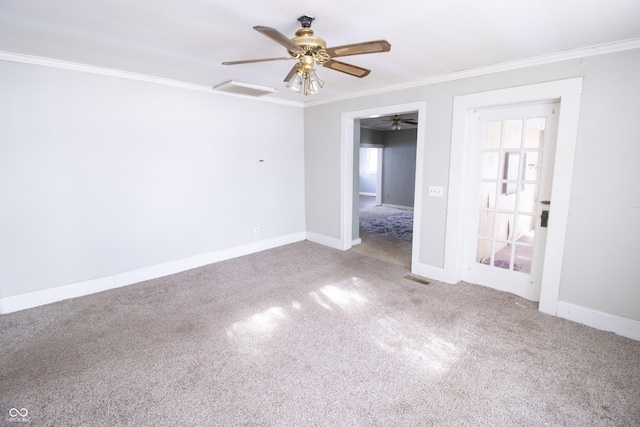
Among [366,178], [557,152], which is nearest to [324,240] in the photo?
[557,152]

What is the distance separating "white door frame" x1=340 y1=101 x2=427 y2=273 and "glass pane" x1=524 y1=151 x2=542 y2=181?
1045mm

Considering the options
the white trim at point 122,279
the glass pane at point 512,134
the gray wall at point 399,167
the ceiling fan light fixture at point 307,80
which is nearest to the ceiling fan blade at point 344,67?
the ceiling fan light fixture at point 307,80

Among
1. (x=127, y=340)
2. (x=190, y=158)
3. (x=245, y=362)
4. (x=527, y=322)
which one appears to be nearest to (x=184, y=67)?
(x=190, y=158)

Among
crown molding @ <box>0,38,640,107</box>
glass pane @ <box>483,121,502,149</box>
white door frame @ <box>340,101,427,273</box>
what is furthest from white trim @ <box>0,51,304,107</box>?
glass pane @ <box>483,121,502,149</box>

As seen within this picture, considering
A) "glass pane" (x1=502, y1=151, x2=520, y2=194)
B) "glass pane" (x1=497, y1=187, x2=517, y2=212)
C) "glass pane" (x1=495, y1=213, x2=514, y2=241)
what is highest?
"glass pane" (x1=502, y1=151, x2=520, y2=194)

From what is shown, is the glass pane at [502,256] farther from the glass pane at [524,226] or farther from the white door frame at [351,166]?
the white door frame at [351,166]

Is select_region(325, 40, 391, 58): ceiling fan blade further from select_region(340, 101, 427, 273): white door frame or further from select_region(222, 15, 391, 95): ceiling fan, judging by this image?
select_region(340, 101, 427, 273): white door frame

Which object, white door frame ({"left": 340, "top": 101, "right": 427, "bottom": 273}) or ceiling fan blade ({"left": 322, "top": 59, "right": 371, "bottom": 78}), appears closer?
ceiling fan blade ({"left": 322, "top": 59, "right": 371, "bottom": 78})

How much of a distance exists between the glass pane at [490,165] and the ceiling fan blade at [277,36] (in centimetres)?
240

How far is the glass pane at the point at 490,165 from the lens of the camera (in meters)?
3.23

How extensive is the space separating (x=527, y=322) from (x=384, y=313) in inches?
49.5

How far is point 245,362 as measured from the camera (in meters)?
2.20

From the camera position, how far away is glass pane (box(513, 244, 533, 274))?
312 centimetres

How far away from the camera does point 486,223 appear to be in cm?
340
